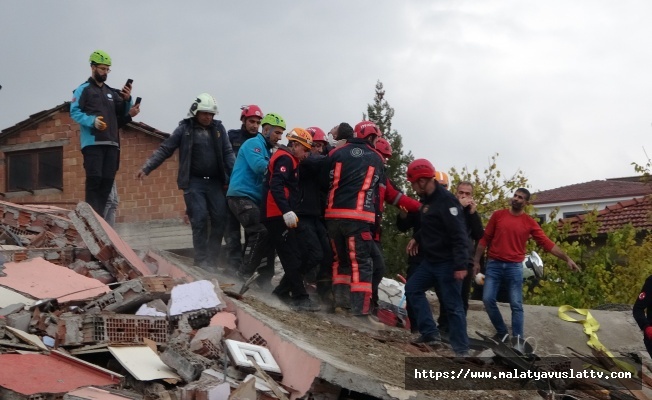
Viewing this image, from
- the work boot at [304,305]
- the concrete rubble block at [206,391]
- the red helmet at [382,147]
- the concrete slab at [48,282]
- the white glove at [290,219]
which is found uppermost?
the red helmet at [382,147]

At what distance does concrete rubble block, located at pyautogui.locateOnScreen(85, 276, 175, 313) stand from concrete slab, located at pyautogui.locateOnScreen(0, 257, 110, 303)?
212mm

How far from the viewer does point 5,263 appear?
10.0m

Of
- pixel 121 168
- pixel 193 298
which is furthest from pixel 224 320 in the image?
pixel 121 168

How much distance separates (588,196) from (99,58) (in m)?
35.5

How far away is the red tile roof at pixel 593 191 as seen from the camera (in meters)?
43.6

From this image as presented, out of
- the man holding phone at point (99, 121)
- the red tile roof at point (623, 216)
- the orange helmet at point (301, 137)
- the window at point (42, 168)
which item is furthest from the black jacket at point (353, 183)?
the red tile roof at point (623, 216)

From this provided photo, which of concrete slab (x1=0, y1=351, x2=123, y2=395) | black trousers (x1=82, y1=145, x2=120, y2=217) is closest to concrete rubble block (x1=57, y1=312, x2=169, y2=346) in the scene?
concrete slab (x1=0, y1=351, x2=123, y2=395)

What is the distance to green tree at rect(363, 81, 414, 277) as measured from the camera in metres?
21.3

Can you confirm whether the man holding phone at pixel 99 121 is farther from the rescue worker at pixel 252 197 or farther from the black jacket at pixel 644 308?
the black jacket at pixel 644 308

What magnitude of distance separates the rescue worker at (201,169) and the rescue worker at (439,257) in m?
2.73

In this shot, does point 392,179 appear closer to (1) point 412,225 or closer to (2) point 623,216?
(2) point 623,216

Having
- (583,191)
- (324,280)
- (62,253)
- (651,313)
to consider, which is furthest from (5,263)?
(583,191)

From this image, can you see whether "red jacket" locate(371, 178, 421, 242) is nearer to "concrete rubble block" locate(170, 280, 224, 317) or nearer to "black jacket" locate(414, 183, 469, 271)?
"black jacket" locate(414, 183, 469, 271)

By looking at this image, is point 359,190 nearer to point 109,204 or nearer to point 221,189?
point 221,189
